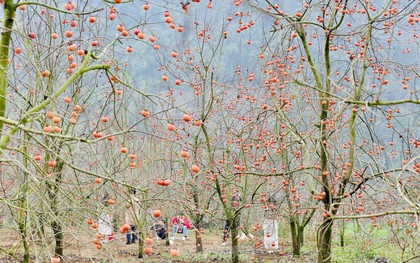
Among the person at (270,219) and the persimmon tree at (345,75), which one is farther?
the person at (270,219)

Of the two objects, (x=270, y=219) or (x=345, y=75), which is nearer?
(x=345, y=75)

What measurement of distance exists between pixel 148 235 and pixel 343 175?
390cm

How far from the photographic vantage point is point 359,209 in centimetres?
539

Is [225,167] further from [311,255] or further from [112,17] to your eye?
[112,17]

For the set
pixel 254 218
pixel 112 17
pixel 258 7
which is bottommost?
pixel 254 218

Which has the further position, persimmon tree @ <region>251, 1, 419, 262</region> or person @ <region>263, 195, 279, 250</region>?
person @ <region>263, 195, 279, 250</region>

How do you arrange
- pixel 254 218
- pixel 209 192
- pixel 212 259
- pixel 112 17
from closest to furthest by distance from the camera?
pixel 112 17 < pixel 212 259 < pixel 209 192 < pixel 254 218

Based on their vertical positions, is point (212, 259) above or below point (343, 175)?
below

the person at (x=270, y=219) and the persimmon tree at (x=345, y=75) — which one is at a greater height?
the persimmon tree at (x=345, y=75)

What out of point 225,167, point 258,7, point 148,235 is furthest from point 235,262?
point 148,235

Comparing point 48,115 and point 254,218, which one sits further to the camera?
point 254,218

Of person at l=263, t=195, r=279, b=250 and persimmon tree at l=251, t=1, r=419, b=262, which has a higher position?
persimmon tree at l=251, t=1, r=419, b=262

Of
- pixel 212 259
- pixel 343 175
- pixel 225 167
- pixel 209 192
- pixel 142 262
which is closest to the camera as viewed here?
pixel 343 175

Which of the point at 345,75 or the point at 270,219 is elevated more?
the point at 345,75
